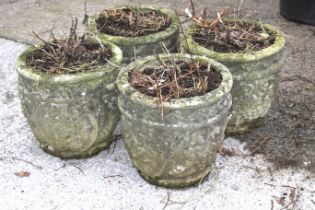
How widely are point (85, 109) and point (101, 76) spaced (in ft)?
0.77

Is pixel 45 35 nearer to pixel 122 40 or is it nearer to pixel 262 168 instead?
pixel 122 40

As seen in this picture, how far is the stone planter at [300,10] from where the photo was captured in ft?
17.6

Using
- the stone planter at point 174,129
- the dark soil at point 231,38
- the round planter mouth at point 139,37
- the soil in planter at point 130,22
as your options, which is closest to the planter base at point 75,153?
the stone planter at point 174,129

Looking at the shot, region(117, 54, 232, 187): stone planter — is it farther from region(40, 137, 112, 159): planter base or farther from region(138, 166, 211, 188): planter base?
region(40, 137, 112, 159): planter base

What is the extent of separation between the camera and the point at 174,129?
2.79 m

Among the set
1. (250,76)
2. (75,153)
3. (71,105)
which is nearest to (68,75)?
(71,105)

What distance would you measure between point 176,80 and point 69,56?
799 millimetres

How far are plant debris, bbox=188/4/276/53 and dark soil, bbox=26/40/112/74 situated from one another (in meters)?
0.69

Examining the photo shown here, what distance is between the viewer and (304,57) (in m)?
4.71

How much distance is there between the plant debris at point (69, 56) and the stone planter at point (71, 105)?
0.06 m

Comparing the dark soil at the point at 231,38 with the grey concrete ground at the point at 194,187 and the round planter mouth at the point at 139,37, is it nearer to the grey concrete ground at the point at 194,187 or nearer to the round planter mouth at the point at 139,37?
the round planter mouth at the point at 139,37

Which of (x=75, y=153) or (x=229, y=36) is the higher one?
(x=229, y=36)

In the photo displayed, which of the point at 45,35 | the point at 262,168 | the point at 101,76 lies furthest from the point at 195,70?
the point at 45,35

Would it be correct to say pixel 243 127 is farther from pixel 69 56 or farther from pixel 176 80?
pixel 69 56
